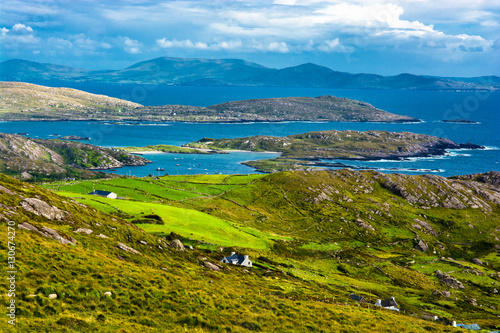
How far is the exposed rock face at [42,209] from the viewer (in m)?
57.1

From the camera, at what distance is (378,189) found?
196 m

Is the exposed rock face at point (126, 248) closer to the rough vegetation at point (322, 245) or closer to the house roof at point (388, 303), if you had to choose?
the rough vegetation at point (322, 245)

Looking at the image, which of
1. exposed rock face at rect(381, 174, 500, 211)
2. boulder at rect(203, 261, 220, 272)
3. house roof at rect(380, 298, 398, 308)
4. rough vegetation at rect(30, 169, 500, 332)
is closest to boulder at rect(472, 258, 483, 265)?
rough vegetation at rect(30, 169, 500, 332)

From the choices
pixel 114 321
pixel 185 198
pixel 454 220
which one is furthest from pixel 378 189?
pixel 114 321

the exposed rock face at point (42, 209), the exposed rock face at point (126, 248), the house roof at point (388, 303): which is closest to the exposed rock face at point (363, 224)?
→ the house roof at point (388, 303)

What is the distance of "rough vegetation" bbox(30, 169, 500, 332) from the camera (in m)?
46.4

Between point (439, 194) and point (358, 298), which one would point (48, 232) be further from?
point (439, 194)

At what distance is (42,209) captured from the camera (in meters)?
59.2

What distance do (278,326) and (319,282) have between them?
5293 centimetres

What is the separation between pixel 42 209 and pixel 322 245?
90685mm

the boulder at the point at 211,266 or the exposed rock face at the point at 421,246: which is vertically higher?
the boulder at the point at 211,266

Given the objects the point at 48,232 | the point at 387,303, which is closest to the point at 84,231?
the point at 48,232

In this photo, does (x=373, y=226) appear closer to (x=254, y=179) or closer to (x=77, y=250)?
(x=254, y=179)

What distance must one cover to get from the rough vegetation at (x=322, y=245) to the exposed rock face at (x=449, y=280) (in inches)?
10.8
